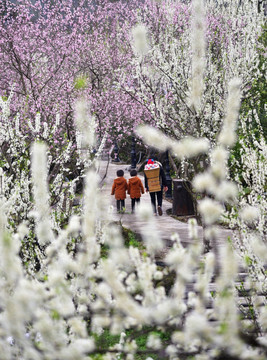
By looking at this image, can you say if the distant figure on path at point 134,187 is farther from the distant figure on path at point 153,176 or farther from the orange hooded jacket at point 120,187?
the distant figure on path at point 153,176

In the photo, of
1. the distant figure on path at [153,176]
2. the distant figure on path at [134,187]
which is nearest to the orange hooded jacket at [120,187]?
the distant figure on path at [134,187]

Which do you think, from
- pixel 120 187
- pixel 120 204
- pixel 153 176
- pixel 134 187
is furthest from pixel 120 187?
pixel 153 176

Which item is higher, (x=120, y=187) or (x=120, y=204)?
(x=120, y=187)

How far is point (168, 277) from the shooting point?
6355mm

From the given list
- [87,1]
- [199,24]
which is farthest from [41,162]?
[87,1]

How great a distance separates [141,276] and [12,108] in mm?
14847

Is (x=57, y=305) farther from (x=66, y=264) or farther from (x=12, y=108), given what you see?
(x=12, y=108)

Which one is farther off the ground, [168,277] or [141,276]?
[141,276]

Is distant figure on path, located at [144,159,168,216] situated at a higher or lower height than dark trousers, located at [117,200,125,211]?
higher

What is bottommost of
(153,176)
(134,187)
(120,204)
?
(120,204)

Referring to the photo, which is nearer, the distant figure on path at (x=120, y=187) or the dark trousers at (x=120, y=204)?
the distant figure on path at (x=120, y=187)

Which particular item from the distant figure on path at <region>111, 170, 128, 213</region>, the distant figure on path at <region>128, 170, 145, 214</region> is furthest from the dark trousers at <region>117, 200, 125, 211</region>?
the distant figure on path at <region>128, 170, 145, 214</region>

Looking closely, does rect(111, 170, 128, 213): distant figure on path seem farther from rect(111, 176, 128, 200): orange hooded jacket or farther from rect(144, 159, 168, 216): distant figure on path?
rect(144, 159, 168, 216): distant figure on path

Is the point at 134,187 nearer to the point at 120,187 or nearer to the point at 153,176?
the point at 120,187
